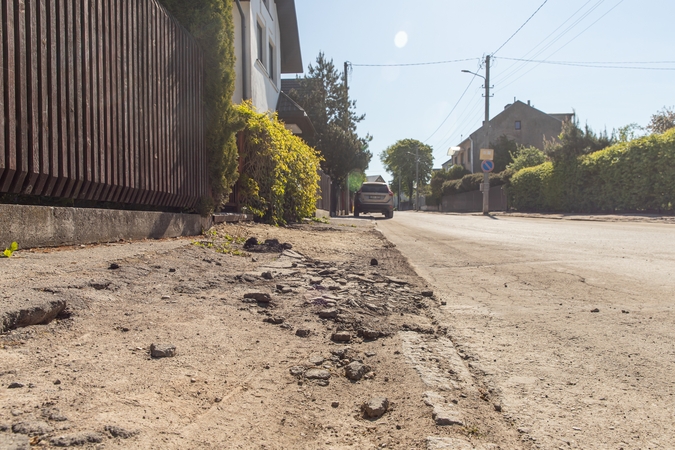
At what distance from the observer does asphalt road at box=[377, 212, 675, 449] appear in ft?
5.56

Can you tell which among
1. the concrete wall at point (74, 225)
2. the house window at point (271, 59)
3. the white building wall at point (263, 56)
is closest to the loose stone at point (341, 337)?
the concrete wall at point (74, 225)

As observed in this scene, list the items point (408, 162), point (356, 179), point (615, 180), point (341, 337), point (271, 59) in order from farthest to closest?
point (408, 162)
point (356, 179)
point (615, 180)
point (271, 59)
point (341, 337)

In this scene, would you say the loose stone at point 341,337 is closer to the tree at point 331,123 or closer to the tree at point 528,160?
the tree at point 331,123

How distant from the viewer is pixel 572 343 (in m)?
2.58

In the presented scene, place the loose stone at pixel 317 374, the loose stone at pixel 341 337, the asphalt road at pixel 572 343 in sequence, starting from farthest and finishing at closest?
the loose stone at pixel 341 337, the loose stone at pixel 317 374, the asphalt road at pixel 572 343

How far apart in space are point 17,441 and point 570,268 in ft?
17.1

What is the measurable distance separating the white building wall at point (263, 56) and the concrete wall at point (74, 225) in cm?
665

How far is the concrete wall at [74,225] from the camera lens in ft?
11.2

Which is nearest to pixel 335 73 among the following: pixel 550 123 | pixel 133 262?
pixel 133 262

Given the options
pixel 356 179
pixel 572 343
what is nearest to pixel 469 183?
pixel 356 179

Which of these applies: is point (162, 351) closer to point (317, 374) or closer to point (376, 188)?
point (317, 374)

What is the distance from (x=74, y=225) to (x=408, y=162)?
92728 millimetres

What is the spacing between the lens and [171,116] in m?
5.71

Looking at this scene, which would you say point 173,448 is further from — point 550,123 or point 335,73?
point 550,123
